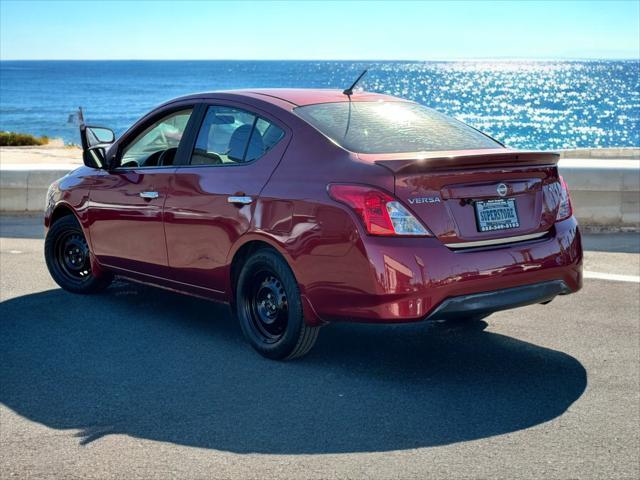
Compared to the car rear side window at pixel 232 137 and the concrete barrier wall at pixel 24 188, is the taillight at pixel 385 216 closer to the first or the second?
the car rear side window at pixel 232 137

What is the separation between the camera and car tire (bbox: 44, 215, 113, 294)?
7738mm

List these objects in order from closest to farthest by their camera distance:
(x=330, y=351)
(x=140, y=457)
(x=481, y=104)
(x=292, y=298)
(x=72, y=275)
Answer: (x=140, y=457) → (x=292, y=298) → (x=330, y=351) → (x=72, y=275) → (x=481, y=104)

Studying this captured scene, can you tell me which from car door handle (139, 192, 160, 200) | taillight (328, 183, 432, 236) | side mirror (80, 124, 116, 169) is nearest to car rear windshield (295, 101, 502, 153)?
taillight (328, 183, 432, 236)

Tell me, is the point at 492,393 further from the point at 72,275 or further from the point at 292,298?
the point at 72,275

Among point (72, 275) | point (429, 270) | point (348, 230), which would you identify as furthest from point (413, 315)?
point (72, 275)

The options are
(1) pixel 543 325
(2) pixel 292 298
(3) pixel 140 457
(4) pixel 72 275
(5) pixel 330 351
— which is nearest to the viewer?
(3) pixel 140 457

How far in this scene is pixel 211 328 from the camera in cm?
677

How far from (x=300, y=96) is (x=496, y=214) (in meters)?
1.61

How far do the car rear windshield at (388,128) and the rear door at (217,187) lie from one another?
0.30 metres

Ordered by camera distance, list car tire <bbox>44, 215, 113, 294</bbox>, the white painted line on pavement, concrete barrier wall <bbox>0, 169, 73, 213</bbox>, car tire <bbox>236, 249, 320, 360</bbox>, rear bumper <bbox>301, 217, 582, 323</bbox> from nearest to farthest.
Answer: rear bumper <bbox>301, 217, 582, 323</bbox> → car tire <bbox>236, 249, 320, 360</bbox> → car tire <bbox>44, 215, 113, 294</bbox> → the white painted line on pavement → concrete barrier wall <bbox>0, 169, 73, 213</bbox>

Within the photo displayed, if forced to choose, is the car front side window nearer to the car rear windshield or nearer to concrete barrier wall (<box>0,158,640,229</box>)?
the car rear windshield

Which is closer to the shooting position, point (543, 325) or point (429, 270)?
point (429, 270)

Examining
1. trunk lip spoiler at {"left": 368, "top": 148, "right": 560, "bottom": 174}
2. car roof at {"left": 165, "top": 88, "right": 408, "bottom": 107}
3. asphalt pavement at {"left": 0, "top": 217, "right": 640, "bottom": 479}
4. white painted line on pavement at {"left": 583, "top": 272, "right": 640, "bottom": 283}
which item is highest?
car roof at {"left": 165, "top": 88, "right": 408, "bottom": 107}

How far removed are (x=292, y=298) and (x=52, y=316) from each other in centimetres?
239
